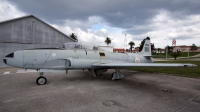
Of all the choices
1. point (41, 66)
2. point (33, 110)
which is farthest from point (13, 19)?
point (33, 110)

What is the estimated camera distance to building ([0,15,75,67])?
13016 mm

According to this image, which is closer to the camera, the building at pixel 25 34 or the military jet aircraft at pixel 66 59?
the military jet aircraft at pixel 66 59

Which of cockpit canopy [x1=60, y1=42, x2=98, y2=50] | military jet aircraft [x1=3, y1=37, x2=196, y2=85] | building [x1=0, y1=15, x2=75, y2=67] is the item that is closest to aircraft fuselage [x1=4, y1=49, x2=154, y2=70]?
military jet aircraft [x1=3, y1=37, x2=196, y2=85]

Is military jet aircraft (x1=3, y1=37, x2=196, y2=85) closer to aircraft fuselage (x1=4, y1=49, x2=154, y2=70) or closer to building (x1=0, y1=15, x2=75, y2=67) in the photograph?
aircraft fuselage (x1=4, y1=49, x2=154, y2=70)

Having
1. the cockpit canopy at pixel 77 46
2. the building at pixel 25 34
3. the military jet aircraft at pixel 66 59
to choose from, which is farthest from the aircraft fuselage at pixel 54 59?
the building at pixel 25 34

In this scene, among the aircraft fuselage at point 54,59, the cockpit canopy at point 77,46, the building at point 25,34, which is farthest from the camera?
the building at point 25,34

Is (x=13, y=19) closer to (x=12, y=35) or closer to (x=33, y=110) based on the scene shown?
(x=12, y=35)

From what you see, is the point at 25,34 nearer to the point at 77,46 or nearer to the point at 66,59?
the point at 77,46

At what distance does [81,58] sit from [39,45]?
37.7 feet

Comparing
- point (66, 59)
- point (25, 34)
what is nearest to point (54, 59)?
point (66, 59)

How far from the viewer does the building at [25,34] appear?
13.0m

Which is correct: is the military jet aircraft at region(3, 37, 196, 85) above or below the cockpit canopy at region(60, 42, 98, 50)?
below

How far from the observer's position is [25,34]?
560 inches

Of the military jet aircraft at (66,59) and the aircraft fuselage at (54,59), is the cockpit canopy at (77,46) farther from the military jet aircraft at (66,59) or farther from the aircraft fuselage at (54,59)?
the aircraft fuselage at (54,59)
